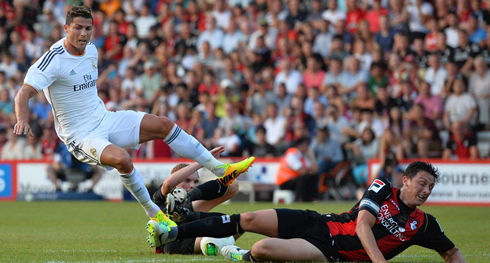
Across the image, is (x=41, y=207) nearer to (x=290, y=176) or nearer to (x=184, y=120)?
(x=184, y=120)

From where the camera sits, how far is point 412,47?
1734cm

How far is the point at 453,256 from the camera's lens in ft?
21.8

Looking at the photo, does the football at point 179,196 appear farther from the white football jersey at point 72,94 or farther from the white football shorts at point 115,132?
the white football jersey at point 72,94

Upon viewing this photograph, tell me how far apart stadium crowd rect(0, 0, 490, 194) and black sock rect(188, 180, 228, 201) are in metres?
8.18

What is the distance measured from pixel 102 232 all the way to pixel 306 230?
4684 mm

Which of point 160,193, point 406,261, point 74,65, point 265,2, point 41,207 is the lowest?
point 41,207

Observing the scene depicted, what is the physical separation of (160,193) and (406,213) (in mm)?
2846

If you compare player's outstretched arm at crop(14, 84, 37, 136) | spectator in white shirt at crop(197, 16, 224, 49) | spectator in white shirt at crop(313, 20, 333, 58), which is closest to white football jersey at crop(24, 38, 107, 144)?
player's outstretched arm at crop(14, 84, 37, 136)

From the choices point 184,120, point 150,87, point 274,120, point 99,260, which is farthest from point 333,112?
point 99,260

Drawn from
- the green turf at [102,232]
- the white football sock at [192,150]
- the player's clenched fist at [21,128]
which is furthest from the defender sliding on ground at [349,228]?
the player's clenched fist at [21,128]

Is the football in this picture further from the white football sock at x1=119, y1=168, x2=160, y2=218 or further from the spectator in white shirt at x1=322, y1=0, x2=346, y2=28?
the spectator in white shirt at x1=322, y1=0, x2=346, y2=28

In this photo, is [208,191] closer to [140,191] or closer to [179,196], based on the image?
[179,196]

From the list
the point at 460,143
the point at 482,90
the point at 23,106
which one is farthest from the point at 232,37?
the point at 23,106

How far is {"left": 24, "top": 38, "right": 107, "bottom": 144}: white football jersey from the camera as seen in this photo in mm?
8211
